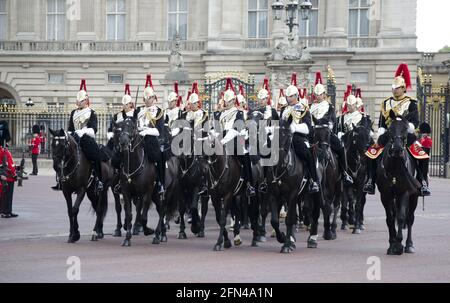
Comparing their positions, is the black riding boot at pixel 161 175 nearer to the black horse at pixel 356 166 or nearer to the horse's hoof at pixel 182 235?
the horse's hoof at pixel 182 235

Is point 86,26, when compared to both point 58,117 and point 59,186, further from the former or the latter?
point 59,186

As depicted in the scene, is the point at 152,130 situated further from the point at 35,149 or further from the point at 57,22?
the point at 57,22

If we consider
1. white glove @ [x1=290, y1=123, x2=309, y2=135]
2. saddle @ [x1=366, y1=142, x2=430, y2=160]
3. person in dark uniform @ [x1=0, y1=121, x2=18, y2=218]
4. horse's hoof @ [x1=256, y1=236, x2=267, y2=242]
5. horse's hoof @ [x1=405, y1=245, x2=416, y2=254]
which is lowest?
horse's hoof @ [x1=256, y1=236, x2=267, y2=242]

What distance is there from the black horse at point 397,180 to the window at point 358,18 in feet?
125

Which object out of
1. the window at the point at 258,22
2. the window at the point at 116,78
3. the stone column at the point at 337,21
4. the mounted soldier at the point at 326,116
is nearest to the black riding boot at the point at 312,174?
the mounted soldier at the point at 326,116

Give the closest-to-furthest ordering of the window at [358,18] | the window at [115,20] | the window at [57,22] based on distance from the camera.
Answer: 1. the window at [358,18]
2. the window at [115,20]
3. the window at [57,22]

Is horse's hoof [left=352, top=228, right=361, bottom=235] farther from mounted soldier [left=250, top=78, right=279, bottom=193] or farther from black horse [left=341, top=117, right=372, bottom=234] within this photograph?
mounted soldier [left=250, top=78, right=279, bottom=193]

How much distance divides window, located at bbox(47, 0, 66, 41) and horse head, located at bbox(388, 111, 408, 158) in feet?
143

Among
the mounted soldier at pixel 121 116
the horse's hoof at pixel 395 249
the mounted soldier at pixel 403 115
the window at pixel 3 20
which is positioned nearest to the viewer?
the horse's hoof at pixel 395 249

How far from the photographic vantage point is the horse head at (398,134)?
52.9 ft

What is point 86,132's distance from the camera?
60.5 feet

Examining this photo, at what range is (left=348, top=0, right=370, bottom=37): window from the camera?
5412 cm

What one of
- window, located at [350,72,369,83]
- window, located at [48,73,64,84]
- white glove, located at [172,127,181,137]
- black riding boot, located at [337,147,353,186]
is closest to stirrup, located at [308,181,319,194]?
black riding boot, located at [337,147,353,186]

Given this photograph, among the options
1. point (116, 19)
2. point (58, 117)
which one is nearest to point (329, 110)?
point (58, 117)
